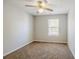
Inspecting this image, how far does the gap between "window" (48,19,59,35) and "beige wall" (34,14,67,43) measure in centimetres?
24

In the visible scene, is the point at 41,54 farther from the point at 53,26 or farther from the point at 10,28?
the point at 53,26

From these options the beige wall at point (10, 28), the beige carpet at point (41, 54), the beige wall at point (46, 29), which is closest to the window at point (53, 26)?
the beige wall at point (46, 29)

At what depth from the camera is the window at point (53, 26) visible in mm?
7408

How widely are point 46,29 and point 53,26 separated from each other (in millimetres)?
648

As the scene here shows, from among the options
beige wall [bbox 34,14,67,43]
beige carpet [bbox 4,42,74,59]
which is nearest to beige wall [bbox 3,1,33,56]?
beige carpet [bbox 4,42,74,59]

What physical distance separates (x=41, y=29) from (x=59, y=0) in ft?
14.1

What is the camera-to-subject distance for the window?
7408 millimetres

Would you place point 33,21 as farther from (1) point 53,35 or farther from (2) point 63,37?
(2) point 63,37

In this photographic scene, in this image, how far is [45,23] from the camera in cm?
773

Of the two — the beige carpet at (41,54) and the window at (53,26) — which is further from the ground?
the window at (53,26)

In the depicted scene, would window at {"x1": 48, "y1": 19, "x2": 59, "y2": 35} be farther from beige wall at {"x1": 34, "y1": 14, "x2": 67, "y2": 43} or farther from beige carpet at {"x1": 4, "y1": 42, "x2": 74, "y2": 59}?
beige carpet at {"x1": 4, "y1": 42, "x2": 74, "y2": 59}

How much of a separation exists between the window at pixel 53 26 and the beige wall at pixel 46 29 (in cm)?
24

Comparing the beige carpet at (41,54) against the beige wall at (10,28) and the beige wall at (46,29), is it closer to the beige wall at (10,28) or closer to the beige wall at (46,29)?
the beige wall at (10,28)

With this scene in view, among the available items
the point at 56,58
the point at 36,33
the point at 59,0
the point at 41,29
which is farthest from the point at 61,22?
the point at 56,58
